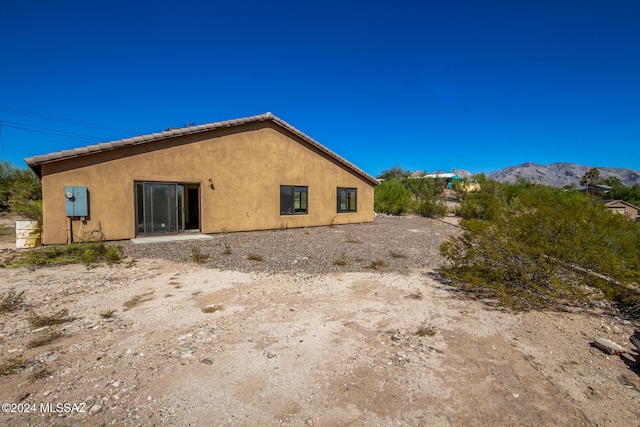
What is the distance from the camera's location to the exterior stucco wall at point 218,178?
9.16m

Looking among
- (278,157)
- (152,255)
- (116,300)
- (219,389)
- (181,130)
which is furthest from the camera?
(278,157)

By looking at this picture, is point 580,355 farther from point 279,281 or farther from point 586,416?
point 279,281

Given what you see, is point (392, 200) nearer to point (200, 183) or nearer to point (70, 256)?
point (200, 183)

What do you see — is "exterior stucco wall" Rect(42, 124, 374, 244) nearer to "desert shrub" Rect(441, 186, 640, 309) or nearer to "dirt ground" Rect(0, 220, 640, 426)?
"dirt ground" Rect(0, 220, 640, 426)

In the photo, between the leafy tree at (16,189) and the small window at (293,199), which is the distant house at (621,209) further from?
the leafy tree at (16,189)

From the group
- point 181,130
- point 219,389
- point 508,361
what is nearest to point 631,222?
point 508,361

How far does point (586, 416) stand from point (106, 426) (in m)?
3.61

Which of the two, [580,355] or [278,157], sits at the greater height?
[278,157]

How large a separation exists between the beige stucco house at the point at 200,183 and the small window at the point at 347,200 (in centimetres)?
5

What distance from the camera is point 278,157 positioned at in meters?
13.1

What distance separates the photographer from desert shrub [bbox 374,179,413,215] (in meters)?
22.0

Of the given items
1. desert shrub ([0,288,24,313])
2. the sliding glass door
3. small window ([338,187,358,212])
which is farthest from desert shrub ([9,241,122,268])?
small window ([338,187,358,212])

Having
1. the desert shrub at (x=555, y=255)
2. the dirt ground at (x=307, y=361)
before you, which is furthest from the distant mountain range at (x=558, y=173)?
the dirt ground at (x=307, y=361)

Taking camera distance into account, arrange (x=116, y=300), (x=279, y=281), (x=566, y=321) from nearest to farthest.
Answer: (x=566, y=321) → (x=116, y=300) → (x=279, y=281)
